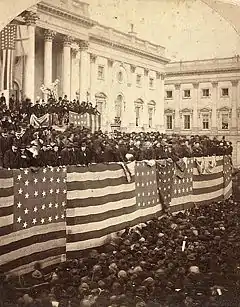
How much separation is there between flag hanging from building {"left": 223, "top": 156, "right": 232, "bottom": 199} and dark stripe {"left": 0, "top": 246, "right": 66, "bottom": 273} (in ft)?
9.41

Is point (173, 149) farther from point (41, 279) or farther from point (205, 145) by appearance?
point (41, 279)

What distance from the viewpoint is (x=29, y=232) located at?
13.3ft

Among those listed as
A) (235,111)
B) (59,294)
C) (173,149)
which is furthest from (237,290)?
(173,149)

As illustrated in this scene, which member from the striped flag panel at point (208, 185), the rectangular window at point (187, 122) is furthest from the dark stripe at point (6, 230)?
the striped flag panel at point (208, 185)

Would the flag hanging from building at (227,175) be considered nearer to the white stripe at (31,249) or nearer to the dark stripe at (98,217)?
the dark stripe at (98,217)

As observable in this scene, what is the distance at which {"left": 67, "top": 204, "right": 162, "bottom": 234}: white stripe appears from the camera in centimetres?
467

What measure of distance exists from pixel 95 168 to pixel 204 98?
1.63 metres

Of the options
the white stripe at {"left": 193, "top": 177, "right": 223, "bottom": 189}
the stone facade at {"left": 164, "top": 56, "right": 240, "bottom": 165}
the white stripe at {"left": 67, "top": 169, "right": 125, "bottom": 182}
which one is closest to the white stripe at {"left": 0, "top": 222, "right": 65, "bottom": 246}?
the white stripe at {"left": 67, "top": 169, "right": 125, "bottom": 182}

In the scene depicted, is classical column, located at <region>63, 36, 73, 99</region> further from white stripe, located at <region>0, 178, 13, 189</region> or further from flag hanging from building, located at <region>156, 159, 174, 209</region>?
white stripe, located at <region>0, 178, 13, 189</region>

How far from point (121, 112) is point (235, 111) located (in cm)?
100

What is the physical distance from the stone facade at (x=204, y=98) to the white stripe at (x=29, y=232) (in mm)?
1634

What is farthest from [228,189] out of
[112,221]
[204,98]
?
[112,221]

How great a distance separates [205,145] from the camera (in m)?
6.65

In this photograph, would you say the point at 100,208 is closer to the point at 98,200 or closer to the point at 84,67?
the point at 98,200
